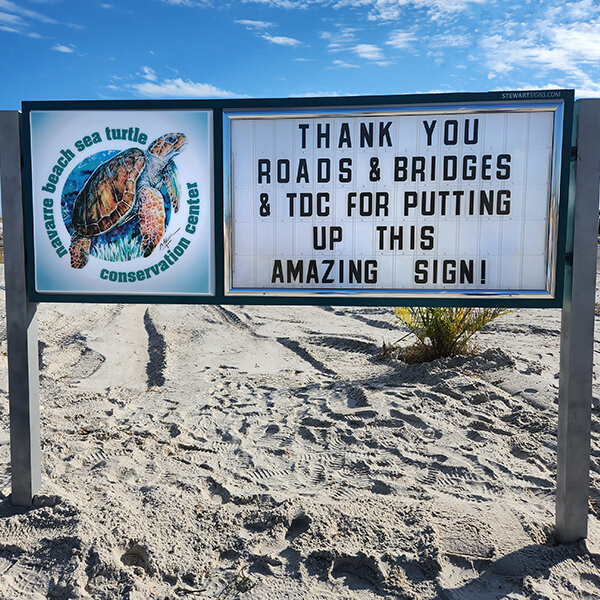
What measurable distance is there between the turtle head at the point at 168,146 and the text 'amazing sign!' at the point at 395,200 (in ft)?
0.99

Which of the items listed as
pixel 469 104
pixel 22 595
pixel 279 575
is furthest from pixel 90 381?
pixel 469 104

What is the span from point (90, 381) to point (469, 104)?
5043 mm

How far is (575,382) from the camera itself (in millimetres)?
2846

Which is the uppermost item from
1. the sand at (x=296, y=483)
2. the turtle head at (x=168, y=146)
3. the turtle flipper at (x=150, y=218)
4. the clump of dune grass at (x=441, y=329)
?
the turtle head at (x=168, y=146)

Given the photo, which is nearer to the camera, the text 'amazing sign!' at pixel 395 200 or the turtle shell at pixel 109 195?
the text 'amazing sign!' at pixel 395 200

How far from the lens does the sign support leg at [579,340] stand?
9.05ft

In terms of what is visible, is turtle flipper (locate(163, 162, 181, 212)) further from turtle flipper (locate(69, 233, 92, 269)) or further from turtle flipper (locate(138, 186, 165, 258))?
turtle flipper (locate(69, 233, 92, 269))

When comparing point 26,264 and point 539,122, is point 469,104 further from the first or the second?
point 26,264

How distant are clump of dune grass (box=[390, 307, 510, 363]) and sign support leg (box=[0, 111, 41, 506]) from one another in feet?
12.8

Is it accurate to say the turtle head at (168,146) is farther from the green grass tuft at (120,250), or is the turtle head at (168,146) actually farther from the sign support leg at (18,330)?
the sign support leg at (18,330)

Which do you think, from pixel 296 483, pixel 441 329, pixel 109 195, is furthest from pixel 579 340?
pixel 441 329

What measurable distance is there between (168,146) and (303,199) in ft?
2.74

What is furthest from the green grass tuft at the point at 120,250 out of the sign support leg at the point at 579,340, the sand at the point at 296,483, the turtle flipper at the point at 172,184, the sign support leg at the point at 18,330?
the sign support leg at the point at 579,340

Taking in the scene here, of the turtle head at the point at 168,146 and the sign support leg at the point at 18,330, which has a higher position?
the turtle head at the point at 168,146
